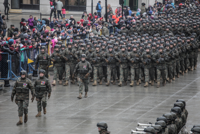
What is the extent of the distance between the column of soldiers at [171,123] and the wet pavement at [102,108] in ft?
5.71

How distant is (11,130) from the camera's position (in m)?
13.8

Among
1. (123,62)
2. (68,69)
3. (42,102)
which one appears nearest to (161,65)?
(123,62)

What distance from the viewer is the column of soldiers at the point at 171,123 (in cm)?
998

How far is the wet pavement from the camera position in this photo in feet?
46.1

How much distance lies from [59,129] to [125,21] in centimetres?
1813

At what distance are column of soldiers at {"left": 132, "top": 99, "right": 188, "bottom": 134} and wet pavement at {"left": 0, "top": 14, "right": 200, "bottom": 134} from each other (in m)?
1.74

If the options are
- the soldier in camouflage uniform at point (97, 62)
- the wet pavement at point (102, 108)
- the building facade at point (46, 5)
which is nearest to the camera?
the wet pavement at point (102, 108)

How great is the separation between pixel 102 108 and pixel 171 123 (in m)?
5.48

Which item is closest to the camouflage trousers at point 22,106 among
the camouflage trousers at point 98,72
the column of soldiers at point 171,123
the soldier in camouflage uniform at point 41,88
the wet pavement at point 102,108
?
the wet pavement at point 102,108

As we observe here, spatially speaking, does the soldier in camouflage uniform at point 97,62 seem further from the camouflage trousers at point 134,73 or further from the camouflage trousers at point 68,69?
the camouflage trousers at point 134,73

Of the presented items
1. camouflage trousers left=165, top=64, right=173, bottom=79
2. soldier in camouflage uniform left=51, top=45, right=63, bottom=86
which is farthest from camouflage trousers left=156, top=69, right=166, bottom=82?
soldier in camouflage uniform left=51, top=45, right=63, bottom=86

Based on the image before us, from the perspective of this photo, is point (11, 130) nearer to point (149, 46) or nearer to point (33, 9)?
point (149, 46)

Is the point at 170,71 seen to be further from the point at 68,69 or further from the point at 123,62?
the point at 68,69

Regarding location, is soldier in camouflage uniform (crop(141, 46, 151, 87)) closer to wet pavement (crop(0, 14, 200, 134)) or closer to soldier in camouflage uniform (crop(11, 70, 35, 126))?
wet pavement (crop(0, 14, 200, 134))
